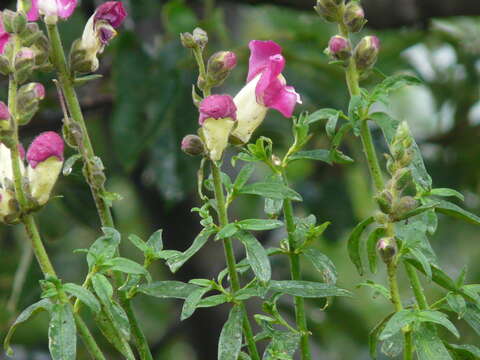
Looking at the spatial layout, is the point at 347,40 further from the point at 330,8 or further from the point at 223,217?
the point at 223,217

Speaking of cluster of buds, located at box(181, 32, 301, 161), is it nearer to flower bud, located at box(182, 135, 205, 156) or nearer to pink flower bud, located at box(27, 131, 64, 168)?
flower bud, located at box(182, 135, 205, 156)

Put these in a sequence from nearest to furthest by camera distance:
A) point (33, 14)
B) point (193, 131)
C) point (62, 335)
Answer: point (62, 335) < point (33, 14) < point (193, 131)

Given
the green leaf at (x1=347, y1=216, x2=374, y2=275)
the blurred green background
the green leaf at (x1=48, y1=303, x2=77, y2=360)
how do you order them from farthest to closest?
the blurred green background
the green leaf at (x1=347, y1=216, x2=374, y2=275)
the green leaf at (x1=48, y1=303, x2=77, y2=360)

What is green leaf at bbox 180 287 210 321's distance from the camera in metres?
0.53

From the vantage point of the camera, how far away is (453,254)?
68.6 inches

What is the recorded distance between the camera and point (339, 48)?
580 mm

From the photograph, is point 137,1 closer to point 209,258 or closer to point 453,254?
point 209,258

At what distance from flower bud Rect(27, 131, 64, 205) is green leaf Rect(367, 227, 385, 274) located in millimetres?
204

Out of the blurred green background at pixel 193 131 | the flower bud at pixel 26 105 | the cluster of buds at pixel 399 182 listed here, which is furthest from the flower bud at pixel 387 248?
the blurred green background at pixel 193 131

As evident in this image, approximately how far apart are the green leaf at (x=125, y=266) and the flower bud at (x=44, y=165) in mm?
59

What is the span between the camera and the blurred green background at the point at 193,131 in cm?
135

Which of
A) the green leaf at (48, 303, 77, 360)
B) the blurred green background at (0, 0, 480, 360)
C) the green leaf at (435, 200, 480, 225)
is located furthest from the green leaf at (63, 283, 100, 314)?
the blurred green background at (0, 0, 480, 360)

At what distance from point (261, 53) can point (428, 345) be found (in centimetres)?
22

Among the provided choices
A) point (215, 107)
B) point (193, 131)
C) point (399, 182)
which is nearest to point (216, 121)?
point (215, 107)
